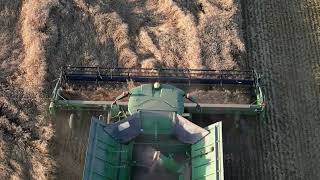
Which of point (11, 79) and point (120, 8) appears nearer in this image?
point (11, 79)

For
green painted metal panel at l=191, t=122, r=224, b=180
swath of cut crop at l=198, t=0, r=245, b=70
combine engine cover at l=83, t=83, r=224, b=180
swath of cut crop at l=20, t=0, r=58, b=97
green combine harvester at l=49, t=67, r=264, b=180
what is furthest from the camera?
swath of cut crop at l=198, t=0, r=245, b=70

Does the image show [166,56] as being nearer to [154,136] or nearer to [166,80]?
[166,80]

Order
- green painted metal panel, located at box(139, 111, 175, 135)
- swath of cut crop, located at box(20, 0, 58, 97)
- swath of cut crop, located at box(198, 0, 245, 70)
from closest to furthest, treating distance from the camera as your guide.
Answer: green painted metal panel, located at box(139, 111, 175, 135)
swath of cut crop, located at box(20, 0, 58, 97)
swath of cut crop, located at box(198, 0, 245, 70)

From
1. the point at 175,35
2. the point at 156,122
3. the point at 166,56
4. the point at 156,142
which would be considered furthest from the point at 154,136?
the point at 175,35

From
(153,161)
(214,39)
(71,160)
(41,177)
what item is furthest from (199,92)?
(41,177)

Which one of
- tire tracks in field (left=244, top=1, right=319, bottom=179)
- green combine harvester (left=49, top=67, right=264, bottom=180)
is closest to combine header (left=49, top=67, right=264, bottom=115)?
green combine harvester (left=49, top=67, right=264, bottom=180)

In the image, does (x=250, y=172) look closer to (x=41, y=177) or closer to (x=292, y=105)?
(x=292, y=105)

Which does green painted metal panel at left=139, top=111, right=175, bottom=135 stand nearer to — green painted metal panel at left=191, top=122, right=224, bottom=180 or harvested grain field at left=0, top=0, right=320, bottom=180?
green painted metal panel at left=191, top=122, right=224, bottom=180
